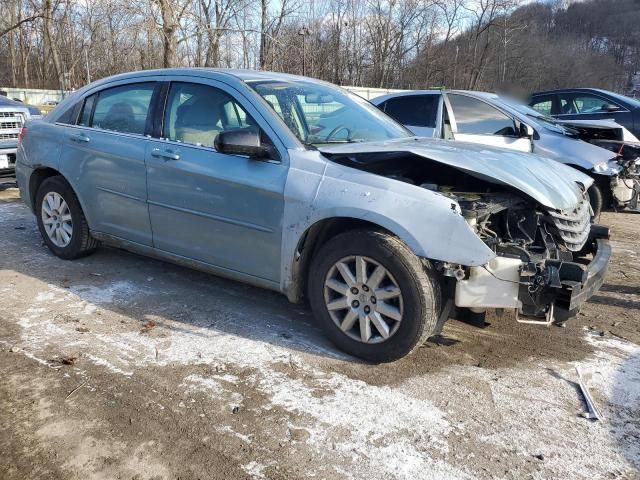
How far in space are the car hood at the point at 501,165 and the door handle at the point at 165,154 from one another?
114 centimetres

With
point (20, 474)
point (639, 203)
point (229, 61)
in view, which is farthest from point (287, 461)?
point (229, 61)

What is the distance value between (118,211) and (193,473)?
2740 mm

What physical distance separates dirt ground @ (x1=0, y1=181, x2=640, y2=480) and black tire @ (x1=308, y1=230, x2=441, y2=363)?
137mm

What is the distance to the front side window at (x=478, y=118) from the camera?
7469mm

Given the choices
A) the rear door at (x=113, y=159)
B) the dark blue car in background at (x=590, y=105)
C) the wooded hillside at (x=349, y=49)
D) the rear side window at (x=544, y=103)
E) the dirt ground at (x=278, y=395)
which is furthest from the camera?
the wooded hillside at (x=349, y=49)

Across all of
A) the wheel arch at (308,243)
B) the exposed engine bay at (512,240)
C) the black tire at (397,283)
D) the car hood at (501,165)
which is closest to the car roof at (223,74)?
the car hood at (501,165)

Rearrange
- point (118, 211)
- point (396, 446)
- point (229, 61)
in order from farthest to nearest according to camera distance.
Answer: point (229, 61) → point (118, 211) → point (396, 446)

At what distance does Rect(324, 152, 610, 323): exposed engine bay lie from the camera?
10.2 ft

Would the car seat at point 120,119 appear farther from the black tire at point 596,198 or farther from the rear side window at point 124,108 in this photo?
the black tire at point 596,198

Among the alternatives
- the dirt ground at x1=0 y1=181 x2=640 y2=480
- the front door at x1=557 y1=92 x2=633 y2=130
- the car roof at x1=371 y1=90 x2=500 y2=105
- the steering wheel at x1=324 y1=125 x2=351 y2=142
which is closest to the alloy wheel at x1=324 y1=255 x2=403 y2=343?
the dirt ground at x1=0 y1=181 x2=640 y2=480

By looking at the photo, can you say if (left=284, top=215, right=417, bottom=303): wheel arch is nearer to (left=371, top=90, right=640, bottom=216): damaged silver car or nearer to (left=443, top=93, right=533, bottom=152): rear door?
(left=371, top=90, right=640, bottom=216): damaged silver car

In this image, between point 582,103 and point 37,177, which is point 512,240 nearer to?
point 37,177

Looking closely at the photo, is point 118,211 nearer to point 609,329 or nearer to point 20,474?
point 20,474

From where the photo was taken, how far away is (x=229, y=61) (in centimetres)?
3002
